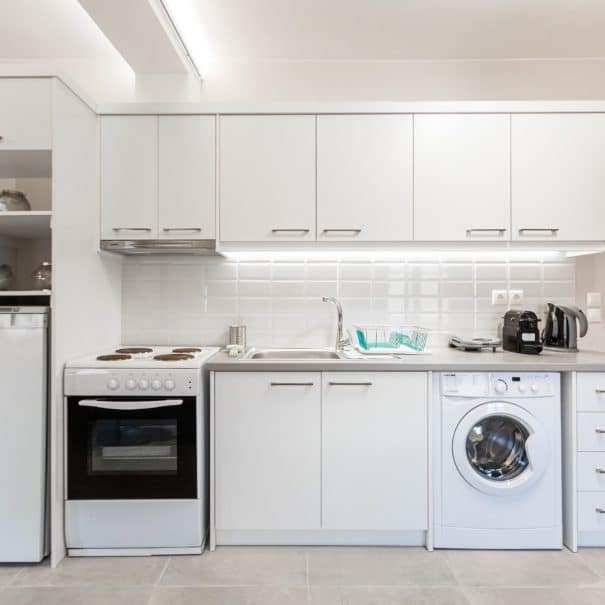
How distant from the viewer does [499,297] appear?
8.48 ft

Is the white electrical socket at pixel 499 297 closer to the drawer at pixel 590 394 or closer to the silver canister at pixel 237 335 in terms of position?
the drawer at pixel 590 394

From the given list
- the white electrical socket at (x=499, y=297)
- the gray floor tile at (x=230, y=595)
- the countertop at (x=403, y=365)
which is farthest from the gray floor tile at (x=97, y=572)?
the white electrical socket at (x=499, y=297)

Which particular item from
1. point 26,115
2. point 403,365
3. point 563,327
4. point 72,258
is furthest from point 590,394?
point 26,115

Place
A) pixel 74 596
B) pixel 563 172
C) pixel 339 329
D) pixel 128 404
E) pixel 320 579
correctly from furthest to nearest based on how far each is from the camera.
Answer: pixel 339 329 → pixel 563 172 → pixel 128 404 → pixel 320 579 → pixel 74 596

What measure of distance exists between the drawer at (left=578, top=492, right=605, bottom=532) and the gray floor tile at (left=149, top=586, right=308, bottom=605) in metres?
1.34

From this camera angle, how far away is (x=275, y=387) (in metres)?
2.00

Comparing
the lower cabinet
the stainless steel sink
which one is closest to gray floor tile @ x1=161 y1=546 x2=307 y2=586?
the lower cabinet

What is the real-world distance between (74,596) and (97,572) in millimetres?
151

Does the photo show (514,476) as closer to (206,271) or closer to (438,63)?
(206,271)

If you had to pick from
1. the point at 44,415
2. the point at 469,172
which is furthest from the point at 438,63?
the point at 44,415

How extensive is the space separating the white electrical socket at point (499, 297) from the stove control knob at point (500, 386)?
2.46ft

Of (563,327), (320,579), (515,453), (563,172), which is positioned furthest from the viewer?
(563,327)

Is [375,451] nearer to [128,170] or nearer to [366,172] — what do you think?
[366,172]

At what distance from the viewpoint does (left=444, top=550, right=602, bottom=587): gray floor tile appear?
5.87 feet
